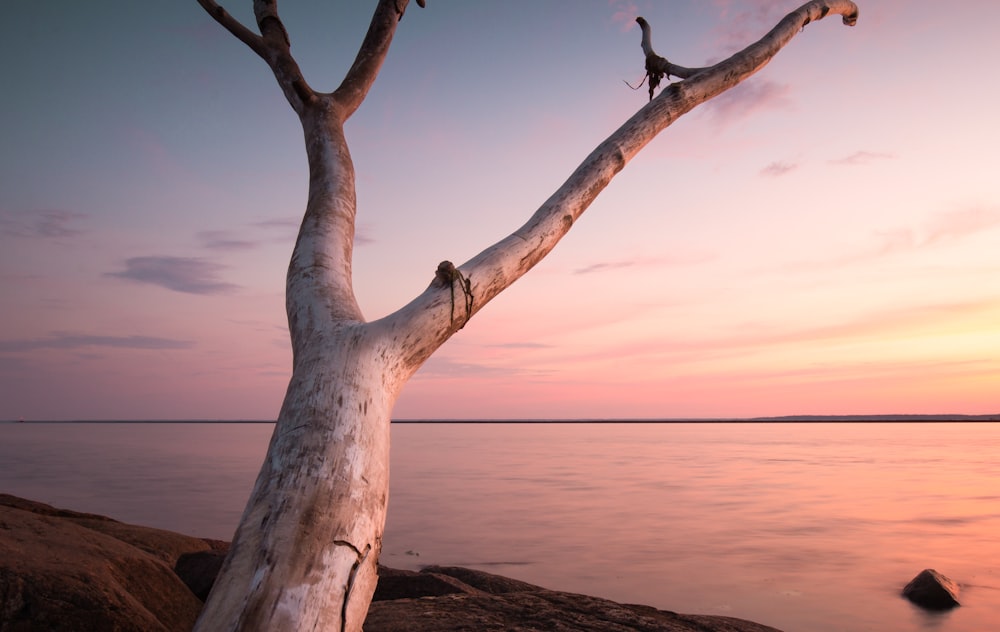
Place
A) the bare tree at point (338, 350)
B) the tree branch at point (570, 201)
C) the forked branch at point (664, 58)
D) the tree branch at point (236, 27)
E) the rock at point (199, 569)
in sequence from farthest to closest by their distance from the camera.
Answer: the rock at point (199, 569)
the forked branch at point (664, 58)
the tree branch at point (236, 27)
the tree branch at point (570, 201)
the bare tree at point (338, 350)

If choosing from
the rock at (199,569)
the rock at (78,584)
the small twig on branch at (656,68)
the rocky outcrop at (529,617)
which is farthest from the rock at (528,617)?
the small twig on branch at (656,68)

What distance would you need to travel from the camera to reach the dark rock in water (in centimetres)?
609

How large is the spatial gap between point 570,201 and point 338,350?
135 centimetres

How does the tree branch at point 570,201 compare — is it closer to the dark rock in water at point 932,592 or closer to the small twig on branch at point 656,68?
the small twig on branch at point 656,68

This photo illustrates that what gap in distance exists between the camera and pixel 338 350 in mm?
2195

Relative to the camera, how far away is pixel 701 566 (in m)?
7.66

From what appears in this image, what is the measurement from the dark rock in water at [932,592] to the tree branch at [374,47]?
6.72 m

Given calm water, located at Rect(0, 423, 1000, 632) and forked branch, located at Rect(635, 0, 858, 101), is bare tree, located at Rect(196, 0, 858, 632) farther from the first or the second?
calm water, located at Rect(0, 423, 1000, 632)

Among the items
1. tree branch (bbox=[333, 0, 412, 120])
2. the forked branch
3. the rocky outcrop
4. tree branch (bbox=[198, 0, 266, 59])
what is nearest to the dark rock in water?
the rocky outcrop

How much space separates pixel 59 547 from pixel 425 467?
18.0 m

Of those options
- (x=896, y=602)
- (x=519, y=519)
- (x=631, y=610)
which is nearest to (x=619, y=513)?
(x=519, y=519)

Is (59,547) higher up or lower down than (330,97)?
lower down

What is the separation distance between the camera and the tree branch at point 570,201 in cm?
237

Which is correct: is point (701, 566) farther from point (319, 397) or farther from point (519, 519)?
point (319, 397)
